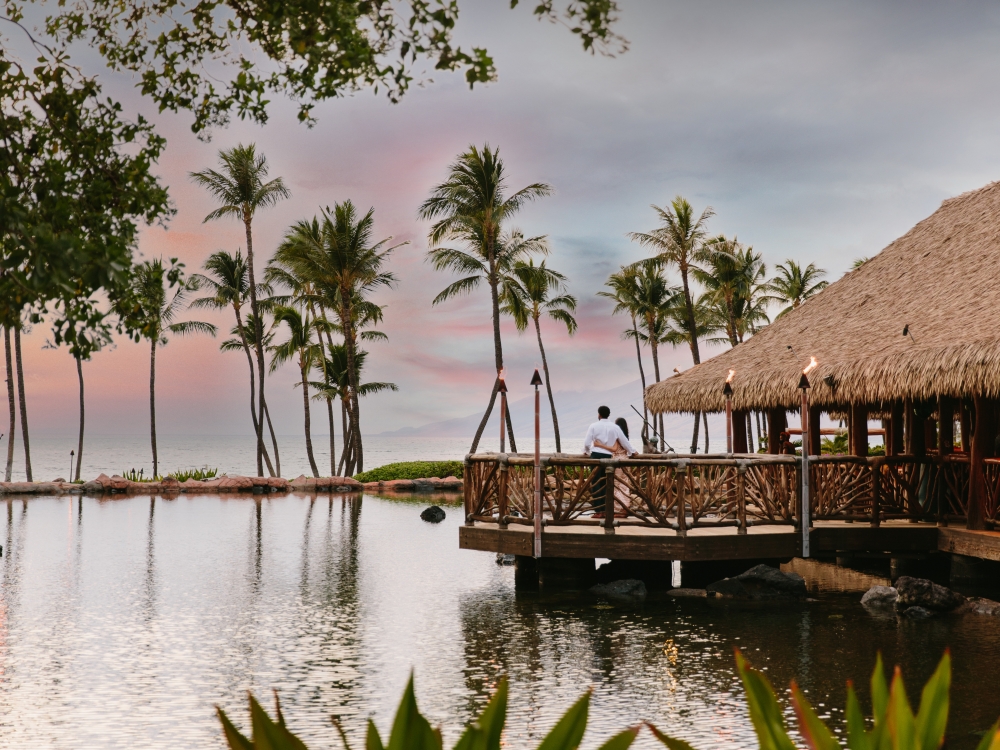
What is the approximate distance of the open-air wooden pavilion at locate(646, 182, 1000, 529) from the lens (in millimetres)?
12398

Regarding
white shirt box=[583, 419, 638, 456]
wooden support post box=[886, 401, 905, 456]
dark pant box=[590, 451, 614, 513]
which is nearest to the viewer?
dark pant box=[590, 451, 614, 513]

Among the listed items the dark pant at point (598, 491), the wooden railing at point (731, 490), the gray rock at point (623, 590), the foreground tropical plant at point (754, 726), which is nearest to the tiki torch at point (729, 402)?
the wooden railing at point (731, 490)

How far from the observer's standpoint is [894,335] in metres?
13.9

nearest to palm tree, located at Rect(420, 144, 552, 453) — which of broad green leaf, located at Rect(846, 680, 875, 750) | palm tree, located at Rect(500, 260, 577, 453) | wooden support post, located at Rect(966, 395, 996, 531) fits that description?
palm tree, located at Rect(500, 260, 577, 453)

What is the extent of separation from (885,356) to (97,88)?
34.2 feet

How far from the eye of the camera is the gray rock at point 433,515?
78.5 ft

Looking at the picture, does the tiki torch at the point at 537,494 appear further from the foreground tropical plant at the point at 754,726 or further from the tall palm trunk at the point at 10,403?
the tall palm trunk at the point at 10,403

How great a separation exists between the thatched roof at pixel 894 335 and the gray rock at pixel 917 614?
2.64 meters

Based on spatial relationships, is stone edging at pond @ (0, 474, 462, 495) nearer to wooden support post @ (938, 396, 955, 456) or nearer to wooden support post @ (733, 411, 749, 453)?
wooden support post @ (733, 411, 749, 453)

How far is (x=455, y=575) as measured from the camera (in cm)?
1501

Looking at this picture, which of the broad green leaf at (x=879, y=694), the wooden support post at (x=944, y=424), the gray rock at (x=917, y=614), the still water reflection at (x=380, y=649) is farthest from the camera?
the wooden support post at (x=944, y=424)

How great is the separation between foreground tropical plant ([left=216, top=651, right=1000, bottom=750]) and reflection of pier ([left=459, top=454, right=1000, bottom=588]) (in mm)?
10041

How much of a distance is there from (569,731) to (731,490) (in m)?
12.0

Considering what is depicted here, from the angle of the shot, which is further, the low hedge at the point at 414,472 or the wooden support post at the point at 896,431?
the low hedge at the point at 414,472
